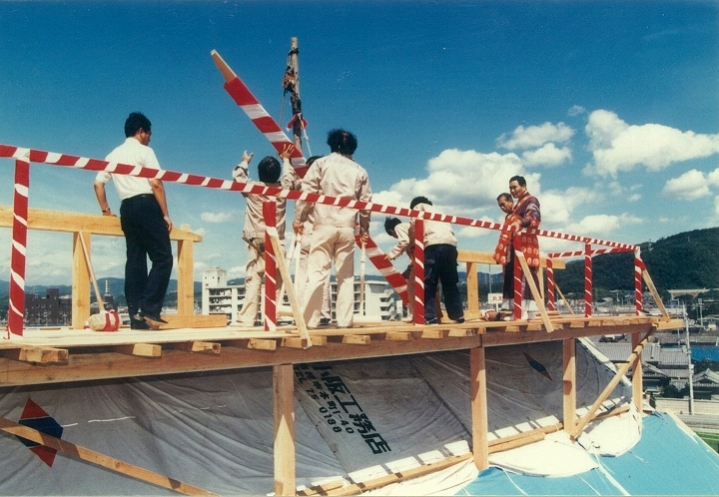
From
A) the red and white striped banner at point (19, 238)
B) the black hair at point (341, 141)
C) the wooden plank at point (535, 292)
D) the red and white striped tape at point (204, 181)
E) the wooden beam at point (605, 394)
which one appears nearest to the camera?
the red and white striped banner at point (19, 238)

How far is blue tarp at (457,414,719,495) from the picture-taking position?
7.00 metres

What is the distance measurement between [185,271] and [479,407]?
3960 mm

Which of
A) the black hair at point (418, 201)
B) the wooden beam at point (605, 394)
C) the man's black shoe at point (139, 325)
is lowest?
the wooden beam at point (605, 394)

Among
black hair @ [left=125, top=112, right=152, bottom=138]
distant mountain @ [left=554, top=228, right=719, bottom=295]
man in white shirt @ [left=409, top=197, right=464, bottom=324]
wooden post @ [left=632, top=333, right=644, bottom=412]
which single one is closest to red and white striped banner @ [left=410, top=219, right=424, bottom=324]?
man in white shirt @ [left=409, top=197, right=464, bottom=324]

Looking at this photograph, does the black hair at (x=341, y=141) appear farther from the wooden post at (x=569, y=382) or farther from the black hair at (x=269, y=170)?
the wooden post at (x=569, y=382)

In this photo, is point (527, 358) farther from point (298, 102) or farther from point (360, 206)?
point (298, 102)

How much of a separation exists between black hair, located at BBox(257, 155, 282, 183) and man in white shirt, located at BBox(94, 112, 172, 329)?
165 cm

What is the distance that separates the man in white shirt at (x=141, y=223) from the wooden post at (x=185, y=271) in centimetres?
197

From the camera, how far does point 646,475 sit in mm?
8320

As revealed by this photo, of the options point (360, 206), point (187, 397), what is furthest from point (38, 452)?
point (360, 206)

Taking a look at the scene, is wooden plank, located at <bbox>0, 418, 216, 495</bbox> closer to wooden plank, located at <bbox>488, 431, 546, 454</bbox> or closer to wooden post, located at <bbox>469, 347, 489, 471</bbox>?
wooden post, located at <bbox>469, 347, 489, 471</bbox>

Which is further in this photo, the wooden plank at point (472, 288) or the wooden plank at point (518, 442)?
the wooden plank at point (472, 288)

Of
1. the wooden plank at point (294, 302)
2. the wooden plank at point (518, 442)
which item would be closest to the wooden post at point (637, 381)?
the wooden plank at point (518, 442)

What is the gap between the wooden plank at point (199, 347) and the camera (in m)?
4.02
